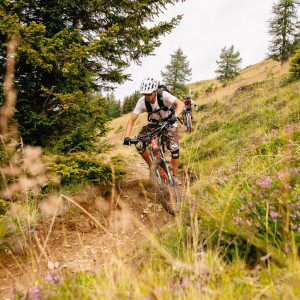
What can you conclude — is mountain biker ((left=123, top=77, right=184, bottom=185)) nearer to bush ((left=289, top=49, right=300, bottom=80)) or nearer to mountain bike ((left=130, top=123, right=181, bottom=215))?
mountain bike ((left=130, top=123, right=181, bottom=215))

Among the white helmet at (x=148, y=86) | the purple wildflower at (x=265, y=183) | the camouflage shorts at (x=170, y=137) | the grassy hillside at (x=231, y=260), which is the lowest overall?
the grassy hillside at (x=231, y=260)

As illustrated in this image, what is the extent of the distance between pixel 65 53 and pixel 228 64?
43635 millimetres

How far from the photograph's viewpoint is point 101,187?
4.87m

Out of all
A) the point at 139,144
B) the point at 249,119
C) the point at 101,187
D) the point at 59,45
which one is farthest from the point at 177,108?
the point at 249,119

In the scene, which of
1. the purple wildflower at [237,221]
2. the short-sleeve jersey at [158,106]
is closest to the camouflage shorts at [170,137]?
the short-sleeve jersey at [158,106]

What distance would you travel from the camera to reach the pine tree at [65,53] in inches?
157

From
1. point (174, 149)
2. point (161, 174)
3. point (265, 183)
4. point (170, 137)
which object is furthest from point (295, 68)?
point (265, 183)

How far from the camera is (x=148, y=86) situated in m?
4.43

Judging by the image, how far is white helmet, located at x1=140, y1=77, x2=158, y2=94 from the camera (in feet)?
14.5

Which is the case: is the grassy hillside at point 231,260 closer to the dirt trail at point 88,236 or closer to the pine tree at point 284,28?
the dirt trail at point 88,236

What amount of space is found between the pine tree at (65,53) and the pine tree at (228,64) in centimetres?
3868

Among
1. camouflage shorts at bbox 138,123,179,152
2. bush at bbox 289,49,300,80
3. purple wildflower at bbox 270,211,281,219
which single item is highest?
bush at bbox 289,49,300,80

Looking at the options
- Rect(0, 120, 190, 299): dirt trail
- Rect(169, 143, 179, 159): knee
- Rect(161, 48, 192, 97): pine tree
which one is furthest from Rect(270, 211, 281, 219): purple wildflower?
Rect(161, 48, 192, 97): pine tree

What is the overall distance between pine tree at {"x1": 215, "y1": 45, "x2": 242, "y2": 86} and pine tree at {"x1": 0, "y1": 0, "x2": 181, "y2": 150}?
127 feet
